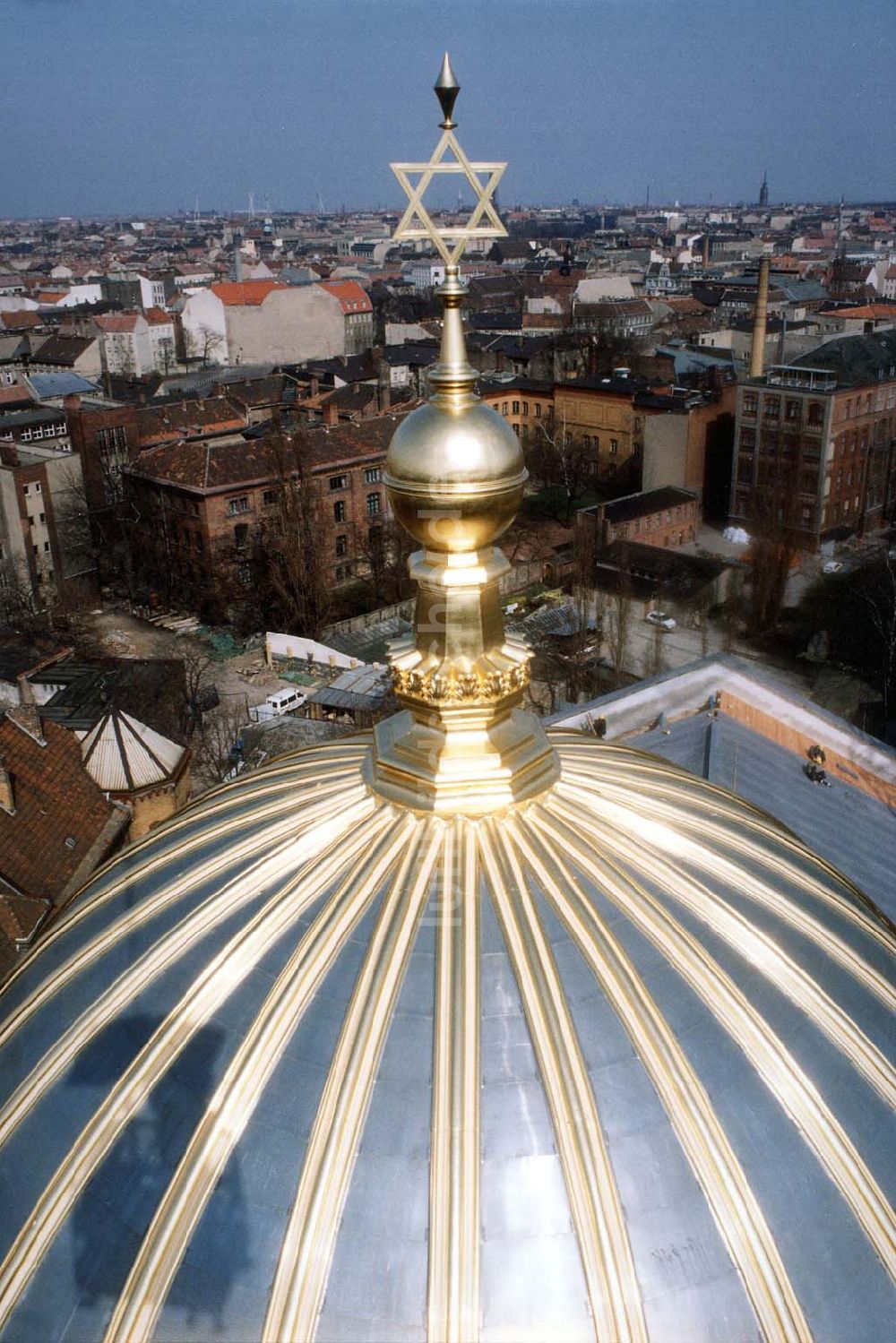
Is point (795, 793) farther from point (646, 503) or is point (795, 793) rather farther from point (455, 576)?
point (646, 503)

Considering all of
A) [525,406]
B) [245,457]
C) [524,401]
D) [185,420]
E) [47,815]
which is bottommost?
[525,406]

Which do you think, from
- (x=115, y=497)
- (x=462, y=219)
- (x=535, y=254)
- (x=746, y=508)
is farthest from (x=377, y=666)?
(x=535, y=254)

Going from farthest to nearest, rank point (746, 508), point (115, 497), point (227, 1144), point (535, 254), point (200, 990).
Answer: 1. point (535, 254)
2. point (746, 508)
3. point (115, 497)
4. point (200, 990)
5. point (227, 1144)

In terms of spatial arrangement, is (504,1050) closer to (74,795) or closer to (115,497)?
(74,795)

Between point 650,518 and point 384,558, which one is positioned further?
point 650,518

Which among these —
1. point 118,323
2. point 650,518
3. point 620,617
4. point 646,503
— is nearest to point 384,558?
point 620,617

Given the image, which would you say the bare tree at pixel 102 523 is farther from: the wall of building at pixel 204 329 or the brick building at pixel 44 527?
the wall of building at pixel 204 329
